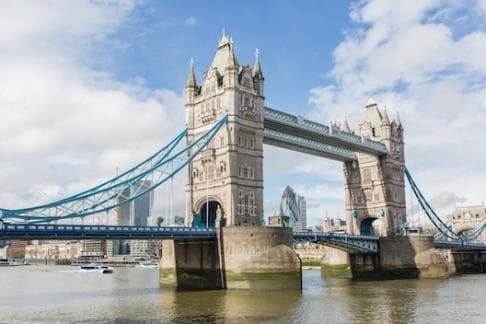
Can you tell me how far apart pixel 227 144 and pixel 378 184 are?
1074 inches

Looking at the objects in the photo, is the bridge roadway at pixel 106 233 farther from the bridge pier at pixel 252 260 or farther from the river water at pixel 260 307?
the river water at pixel 260 307

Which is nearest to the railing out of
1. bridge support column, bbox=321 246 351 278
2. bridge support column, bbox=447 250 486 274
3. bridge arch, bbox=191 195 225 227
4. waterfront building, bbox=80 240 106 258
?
bridge arch, bbox=191 195 225 227

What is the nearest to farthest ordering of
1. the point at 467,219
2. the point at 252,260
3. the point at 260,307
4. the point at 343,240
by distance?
the point at 260,307 → the point at 252,260 → the point at 343,240 → the point at 467,219

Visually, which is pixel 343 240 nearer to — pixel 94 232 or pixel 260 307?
pixel 260 307

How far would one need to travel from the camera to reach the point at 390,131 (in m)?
70.2

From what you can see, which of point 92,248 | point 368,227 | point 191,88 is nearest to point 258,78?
point 191,88

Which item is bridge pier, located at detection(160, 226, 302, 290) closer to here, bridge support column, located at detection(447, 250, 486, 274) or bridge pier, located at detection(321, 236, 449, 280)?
bridge pier, located at detection(321, 236, 449, 280)

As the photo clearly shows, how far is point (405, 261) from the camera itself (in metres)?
61.2

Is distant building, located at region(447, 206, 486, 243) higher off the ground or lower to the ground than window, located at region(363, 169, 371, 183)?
lower

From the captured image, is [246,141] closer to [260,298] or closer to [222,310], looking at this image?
[260,298]

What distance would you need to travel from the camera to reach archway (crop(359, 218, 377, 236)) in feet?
231

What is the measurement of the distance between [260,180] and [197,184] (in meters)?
5.88

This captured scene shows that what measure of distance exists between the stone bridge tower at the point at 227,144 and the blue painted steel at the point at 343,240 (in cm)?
466

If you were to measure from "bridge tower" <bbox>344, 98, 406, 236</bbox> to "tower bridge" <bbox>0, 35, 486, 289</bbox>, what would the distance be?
0.13m
